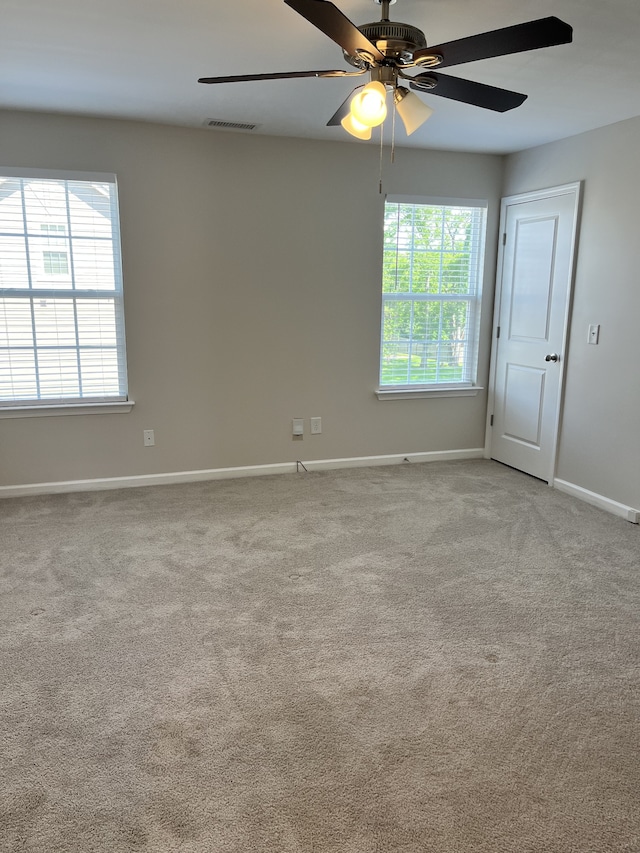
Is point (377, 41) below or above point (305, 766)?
above

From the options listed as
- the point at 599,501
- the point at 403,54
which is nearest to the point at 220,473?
the point at 599,501

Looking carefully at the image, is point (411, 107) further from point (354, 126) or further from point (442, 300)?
point (442, 300)

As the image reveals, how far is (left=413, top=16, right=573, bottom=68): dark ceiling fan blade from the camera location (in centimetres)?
162

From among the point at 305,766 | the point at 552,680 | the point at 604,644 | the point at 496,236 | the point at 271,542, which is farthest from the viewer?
the point at 496,236

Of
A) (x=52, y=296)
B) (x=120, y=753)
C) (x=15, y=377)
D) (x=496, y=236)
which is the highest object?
(x=496, y=236)

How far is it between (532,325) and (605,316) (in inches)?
27.7

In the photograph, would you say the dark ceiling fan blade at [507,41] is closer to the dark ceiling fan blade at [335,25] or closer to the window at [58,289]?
the dark ceiling fan blade at [335,25]

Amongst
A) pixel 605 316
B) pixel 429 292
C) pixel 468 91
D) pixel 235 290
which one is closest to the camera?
pixel 468 91

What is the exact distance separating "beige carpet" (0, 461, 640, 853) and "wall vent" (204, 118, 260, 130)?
249cm

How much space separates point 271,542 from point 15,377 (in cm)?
207

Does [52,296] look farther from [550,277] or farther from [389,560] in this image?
[550,277]

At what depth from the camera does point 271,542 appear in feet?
11.3

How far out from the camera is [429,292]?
484 centimetres

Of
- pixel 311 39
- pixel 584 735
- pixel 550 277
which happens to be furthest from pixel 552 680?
pixel 550 277
